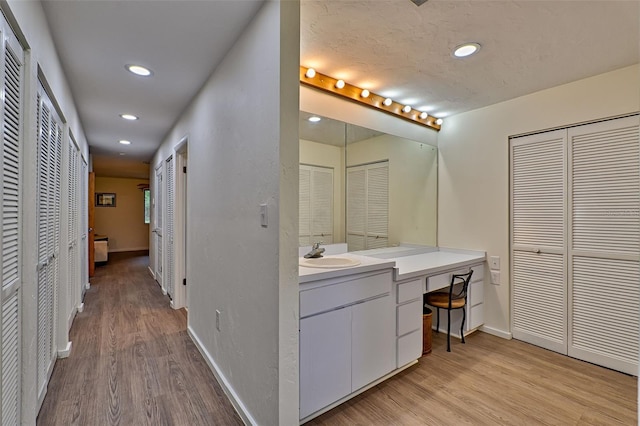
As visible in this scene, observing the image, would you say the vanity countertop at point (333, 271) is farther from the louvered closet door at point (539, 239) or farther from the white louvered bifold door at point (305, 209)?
the louvered closet door at point (539, 239)

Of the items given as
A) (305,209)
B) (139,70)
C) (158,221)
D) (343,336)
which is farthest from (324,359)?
(158,221)

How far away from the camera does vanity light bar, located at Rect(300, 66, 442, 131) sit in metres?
2.31

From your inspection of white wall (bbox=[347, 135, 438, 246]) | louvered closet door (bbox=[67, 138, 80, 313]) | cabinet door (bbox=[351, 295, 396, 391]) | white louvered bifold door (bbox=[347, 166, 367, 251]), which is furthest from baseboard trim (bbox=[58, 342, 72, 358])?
white wall (bbox=[347, 135, 438, 246])

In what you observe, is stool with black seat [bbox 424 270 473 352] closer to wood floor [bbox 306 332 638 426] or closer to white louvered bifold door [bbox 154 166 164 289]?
wood floor [bbox 306 332 638 426]

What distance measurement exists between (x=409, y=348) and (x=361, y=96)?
2129 mm

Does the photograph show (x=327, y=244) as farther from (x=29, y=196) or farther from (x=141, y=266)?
(x=141, y=266)

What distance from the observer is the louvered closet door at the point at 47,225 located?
1.77 metres

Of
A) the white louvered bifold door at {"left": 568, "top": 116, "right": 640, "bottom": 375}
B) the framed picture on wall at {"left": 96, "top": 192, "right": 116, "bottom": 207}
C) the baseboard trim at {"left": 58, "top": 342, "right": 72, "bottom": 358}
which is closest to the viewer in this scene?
the white louvered bifold door at {"left": 568, "top": 116, "right": 640, "bottom": 375}

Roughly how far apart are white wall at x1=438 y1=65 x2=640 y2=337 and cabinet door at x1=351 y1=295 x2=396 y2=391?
1.57 meters

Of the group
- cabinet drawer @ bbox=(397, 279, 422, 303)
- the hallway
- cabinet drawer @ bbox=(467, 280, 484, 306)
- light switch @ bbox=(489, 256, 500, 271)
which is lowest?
the hallway

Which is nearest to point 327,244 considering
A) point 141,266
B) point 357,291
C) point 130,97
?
point 357,291

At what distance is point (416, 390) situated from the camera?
2057mm

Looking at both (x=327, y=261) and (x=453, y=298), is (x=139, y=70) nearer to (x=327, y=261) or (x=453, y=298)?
(x=327, y=261)

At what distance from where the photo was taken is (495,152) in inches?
118
